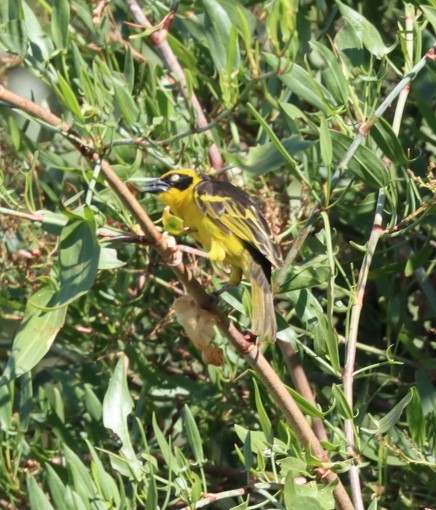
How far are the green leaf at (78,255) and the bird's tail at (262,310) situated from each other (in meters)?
0.37

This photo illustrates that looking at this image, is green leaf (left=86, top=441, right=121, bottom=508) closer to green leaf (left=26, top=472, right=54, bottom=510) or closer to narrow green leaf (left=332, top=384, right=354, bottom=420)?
green leaf (left=26, top=472, right=54, bottom=510)

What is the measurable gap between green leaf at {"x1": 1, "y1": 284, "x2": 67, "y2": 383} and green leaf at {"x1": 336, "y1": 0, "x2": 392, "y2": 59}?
0.82 m

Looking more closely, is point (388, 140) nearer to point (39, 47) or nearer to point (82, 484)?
point (39, 47)

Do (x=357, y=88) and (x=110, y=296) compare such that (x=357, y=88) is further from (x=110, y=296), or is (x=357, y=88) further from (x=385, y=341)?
(x=110, y=296)

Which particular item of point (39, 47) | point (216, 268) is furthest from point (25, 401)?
point (39, 47)

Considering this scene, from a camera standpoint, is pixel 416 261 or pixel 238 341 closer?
pixel 238 341

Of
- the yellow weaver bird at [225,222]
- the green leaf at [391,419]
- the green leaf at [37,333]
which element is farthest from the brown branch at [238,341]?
the yellow weaver bird at [225,222]

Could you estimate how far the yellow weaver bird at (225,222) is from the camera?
8.13 ft

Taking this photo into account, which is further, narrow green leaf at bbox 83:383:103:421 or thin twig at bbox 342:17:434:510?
narrow green leaf at bbox 83:383:103:421

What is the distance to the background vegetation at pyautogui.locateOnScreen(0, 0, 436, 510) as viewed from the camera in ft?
6.58

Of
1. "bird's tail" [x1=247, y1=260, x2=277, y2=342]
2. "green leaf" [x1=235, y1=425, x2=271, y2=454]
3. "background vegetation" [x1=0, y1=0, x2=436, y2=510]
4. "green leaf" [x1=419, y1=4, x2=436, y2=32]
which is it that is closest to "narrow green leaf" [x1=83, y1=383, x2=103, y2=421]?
"background vegetation" [x1=0, y1=0, x2=436, y2=510]

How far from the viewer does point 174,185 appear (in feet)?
8.64

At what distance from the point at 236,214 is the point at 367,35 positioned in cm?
56

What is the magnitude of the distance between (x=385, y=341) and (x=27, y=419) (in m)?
0.96
